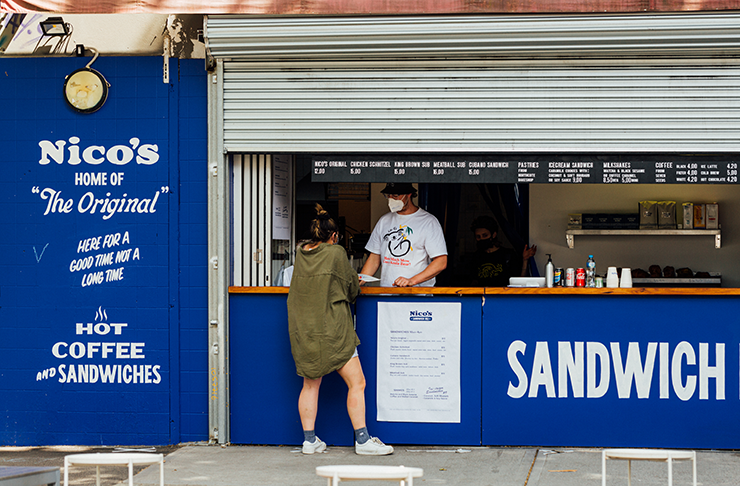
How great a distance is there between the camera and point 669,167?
17.0ft

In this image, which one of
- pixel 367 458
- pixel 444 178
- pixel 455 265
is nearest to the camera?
pixel 367 458

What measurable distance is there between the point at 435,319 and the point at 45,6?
12.4 ft

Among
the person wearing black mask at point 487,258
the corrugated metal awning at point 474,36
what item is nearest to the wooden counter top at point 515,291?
the corrugated metal awning at point 474,36

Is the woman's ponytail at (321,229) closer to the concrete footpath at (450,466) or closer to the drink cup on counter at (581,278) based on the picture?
the concrete footpath at (450,466)

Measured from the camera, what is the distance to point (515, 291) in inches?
208

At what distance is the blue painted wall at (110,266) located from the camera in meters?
5.51

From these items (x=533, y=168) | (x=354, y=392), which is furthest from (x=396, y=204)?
(x=354, y=392)

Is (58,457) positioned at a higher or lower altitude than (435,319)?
lower

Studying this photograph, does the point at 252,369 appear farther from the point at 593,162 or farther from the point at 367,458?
the point at 593,162

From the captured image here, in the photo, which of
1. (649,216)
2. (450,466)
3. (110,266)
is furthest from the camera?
(649,216)

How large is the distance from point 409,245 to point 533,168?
3.76 ft

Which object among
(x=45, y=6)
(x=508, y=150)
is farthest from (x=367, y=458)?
(x=45, y=6)

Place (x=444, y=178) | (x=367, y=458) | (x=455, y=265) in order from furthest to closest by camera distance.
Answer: (x=455, y=265) < (x=444, y=178) < (x=367, y=458)

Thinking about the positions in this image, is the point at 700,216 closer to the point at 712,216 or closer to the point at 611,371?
the point at 712,216
